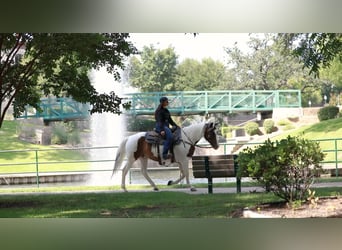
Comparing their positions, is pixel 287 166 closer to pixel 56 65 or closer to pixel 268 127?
pixel 268 127

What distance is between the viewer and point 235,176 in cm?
847

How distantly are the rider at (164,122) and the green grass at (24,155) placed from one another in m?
1.11

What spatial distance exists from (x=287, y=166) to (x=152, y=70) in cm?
195

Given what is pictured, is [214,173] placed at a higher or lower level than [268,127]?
lower

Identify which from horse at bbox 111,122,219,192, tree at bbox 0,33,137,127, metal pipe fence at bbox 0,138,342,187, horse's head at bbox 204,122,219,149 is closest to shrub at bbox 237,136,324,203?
metal pipe fence at bbox 0,138,342,187

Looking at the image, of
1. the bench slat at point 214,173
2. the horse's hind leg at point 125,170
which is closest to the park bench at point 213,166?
the bench slat at point 214,173

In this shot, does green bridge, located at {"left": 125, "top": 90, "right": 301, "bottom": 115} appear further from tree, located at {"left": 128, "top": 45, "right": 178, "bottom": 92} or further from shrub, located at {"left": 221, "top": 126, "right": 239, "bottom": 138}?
shrub, located at {"left": 221, "top": 126, "right": 239, "bottom": 138}

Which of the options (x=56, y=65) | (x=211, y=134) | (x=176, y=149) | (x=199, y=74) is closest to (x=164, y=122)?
(x=176, y=149)

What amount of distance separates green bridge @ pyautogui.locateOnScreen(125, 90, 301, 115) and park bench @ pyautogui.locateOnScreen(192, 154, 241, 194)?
561 millimetres

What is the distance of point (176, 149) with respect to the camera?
8.59 m
